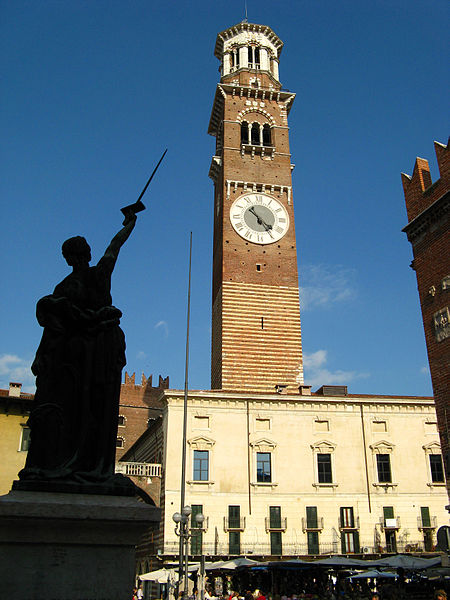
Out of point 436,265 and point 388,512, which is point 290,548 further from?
point 436,265

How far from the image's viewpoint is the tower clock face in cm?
4506

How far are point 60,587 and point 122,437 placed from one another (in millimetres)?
55353

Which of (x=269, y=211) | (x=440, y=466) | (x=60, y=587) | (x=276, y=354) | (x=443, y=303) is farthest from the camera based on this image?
(x=269, y=211)

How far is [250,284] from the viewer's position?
43.2 meters

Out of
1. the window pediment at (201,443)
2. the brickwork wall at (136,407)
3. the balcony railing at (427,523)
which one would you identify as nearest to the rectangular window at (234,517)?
the window pediment at (201,443)

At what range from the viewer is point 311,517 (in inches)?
1324

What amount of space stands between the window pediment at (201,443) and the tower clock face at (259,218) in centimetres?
1686

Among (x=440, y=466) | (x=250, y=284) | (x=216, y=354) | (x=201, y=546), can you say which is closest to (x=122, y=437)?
(x=216, y=354)

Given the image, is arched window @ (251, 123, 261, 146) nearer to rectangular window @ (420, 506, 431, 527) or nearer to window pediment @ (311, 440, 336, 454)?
window pediment @ (311, 440, 336, 454)

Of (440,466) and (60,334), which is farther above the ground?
(440,466)

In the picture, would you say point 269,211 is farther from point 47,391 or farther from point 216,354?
point 47,391

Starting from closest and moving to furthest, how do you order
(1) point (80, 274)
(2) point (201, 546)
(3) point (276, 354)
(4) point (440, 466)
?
(1) point (80, 274), (2) point (201, 546), (4) point (440, 466), (3) point (276, 354)

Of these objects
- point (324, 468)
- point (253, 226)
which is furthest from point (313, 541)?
point (253, 226)

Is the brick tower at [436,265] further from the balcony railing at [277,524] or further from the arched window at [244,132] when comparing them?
the arched window at [244,132]
